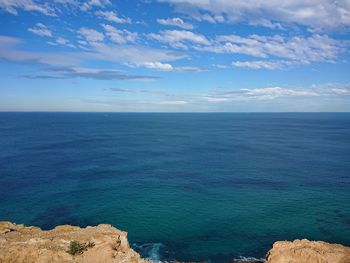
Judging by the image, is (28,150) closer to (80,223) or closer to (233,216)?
(80,223)

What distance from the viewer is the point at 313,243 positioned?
3591cm

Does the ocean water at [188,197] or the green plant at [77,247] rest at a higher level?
the green plant at [77,247]

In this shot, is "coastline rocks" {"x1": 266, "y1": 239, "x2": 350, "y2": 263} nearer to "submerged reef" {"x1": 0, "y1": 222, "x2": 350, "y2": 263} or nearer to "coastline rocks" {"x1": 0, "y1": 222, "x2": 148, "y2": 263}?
"submerged reef" {"x1": 0, "y1": 222, "x2": 350, "y2": 263}

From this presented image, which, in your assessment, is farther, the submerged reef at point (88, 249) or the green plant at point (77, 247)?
the green plant at point (77, 247)

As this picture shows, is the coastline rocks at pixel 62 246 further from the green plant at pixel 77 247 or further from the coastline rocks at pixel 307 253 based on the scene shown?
the coastline rocks at pixel 307 253

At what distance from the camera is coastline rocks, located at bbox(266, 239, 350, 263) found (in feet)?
107

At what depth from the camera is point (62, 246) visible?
106ft

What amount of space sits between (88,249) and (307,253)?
24042mm

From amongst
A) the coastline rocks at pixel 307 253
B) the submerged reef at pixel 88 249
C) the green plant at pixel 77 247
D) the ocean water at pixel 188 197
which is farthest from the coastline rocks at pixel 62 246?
the coastline rocks at pixel 307 253

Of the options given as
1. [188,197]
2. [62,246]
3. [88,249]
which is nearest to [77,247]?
[88,249]

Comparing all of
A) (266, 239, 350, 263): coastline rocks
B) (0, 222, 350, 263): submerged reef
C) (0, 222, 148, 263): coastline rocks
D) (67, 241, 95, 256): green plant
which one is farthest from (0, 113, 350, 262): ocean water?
(67, 241, 95, 256): green plant

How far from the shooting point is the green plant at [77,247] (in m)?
31.7

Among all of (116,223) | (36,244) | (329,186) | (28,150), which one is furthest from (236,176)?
(28,150)

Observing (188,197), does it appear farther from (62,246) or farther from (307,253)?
(62,246)
